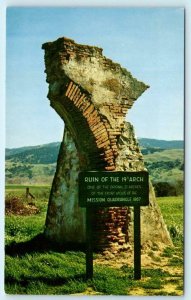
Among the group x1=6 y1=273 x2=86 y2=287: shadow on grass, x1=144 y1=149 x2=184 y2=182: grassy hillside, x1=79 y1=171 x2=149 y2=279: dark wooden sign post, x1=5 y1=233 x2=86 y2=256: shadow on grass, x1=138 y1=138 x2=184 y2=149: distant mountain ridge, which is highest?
x1=138 y1=138 x2=184 y2=149: distant mountain ridge

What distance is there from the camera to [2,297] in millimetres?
7441

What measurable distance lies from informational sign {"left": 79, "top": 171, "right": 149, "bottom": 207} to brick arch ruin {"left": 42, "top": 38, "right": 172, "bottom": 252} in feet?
2.09

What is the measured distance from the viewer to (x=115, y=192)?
7.51 m

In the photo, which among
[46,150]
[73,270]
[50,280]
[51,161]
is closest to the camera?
[50,280]

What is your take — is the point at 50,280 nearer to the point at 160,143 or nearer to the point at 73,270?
the point at 73,270

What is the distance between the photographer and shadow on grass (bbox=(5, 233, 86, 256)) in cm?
801

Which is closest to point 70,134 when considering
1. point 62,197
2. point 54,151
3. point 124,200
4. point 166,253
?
point 54,151

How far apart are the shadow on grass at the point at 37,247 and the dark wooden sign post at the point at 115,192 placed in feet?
3.11

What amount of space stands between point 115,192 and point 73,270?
45.2 inches

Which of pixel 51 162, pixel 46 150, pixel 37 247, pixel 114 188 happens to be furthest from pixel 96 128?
pixel 37 247

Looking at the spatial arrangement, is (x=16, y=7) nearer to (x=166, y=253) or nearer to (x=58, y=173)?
(x=58, y=173)

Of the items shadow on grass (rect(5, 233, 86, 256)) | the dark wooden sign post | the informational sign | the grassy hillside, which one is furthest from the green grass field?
the informational sign

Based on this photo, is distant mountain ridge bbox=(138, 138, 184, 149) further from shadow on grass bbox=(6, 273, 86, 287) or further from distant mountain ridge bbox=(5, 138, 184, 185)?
shadow on grass bbox=(6, 273, 86, 287)

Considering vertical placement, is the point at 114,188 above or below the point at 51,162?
below
